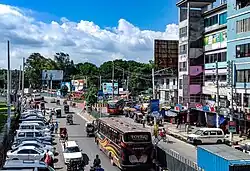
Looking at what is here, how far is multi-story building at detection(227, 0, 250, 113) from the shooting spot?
4469 centimetres

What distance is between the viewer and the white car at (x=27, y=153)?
26.8 metres

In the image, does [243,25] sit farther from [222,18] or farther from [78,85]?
[78,85]

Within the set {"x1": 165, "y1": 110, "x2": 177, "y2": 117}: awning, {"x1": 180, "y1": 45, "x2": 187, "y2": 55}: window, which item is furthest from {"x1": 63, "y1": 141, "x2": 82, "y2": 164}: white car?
{"x1": 180, "y1": 45, "x2": 187, "y2": 55}: window

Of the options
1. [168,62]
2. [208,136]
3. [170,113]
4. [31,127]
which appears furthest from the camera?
[168,62]

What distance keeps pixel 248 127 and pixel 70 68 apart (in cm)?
15028

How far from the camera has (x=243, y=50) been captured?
45.5 metres

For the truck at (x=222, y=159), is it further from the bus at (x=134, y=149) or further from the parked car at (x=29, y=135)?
the parked car at (x=29, y=135)

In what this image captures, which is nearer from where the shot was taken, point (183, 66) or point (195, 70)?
point (195, 70)

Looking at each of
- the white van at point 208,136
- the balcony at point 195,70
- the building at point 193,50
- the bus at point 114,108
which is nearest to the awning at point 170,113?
the building at point 193,50

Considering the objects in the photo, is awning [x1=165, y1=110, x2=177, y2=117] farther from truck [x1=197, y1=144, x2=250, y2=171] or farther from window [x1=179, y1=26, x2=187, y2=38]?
truck [x1=197, y1=144, x2=250, y2=171]

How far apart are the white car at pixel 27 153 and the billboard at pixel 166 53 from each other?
4835cm

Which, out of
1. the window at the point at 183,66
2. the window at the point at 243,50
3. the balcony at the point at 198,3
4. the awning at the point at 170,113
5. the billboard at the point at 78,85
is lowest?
the awning at the point at 170,113

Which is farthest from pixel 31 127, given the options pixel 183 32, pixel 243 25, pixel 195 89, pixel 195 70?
pixel 183 32

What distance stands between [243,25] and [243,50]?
105 inches
